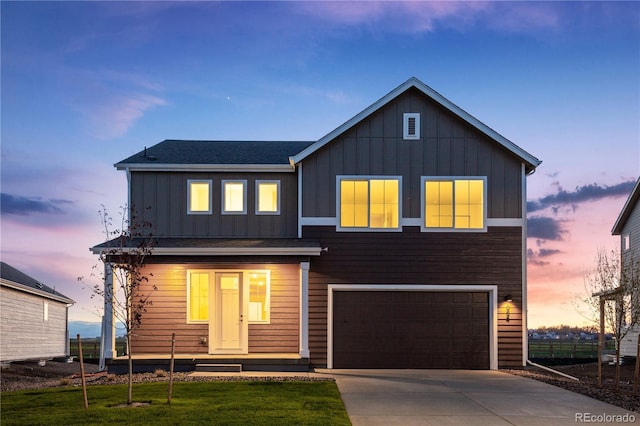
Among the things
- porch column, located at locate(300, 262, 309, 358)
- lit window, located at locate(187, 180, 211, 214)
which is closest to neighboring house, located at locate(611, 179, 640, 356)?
porch column, located at locate(300, 262, 309, 358)

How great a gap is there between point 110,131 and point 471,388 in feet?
46.4

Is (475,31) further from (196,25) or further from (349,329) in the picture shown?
(349,329)

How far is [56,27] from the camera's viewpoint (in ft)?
61.7

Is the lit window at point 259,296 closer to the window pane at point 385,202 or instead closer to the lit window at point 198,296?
the lit window at point 198,296

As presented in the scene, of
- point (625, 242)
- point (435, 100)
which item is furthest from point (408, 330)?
point (625, 242)

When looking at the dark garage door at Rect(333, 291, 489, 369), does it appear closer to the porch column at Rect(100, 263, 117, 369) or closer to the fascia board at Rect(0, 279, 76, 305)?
the porch column at Rect(100, 263, 117, 369)

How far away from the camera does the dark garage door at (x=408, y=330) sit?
1817 cm

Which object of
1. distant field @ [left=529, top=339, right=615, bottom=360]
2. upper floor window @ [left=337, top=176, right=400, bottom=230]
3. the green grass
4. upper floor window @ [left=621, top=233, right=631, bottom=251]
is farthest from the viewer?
distant field @ [left=529, top=339, right=615, bottom=360]

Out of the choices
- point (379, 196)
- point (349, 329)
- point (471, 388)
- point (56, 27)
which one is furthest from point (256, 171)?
point (471, 388)

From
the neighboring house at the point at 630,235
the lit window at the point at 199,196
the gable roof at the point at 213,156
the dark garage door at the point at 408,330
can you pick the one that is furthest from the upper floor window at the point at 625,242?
the lit window at the point at 199,196

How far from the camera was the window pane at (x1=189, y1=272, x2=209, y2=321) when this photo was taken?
18.4 m

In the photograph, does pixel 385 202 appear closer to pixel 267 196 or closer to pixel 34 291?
pixel 267 196

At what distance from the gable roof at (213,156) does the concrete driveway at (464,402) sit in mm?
6708

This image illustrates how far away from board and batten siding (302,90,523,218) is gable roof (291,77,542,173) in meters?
0.23
